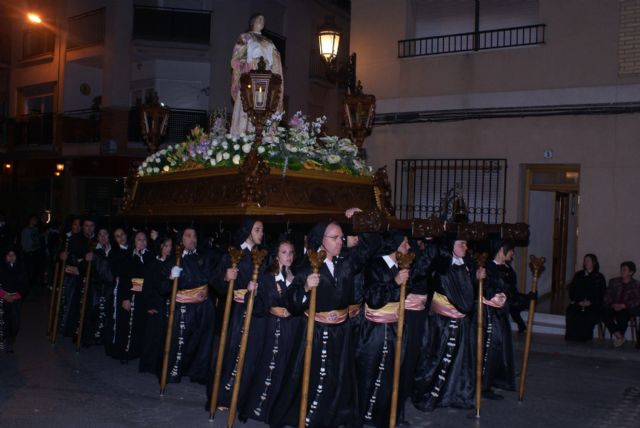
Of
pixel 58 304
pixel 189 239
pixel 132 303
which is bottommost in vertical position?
pixel 58 304

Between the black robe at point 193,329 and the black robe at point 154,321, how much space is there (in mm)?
349

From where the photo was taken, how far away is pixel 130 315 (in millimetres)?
9547

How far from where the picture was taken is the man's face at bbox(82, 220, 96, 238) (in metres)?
11.3

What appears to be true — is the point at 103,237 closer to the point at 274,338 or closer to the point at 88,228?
the point at 88,228

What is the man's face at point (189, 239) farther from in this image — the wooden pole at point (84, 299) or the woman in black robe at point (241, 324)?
the wooden pole at point (84, 299)

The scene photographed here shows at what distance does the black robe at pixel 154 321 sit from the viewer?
27.8ft

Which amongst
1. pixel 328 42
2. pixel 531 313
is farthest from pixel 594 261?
pixel 328 42

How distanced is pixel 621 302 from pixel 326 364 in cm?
670

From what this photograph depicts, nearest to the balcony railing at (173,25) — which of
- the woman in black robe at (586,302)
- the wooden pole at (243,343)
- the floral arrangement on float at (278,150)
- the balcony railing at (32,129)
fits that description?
the balcony railing at (32,129)

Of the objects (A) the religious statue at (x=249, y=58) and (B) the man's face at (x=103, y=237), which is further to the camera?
(B) the man's face at (x=103, y=237)

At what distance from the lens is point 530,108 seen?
12.6m

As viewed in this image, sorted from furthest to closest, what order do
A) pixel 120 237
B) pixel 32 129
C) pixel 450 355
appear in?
pixel 32 129, pixel 120 237, pixel 450 355

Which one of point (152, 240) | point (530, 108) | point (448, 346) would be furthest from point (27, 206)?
point (448, 346)

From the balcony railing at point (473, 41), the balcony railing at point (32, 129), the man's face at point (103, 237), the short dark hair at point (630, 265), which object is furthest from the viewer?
the balcony railing at point (32, 129)
